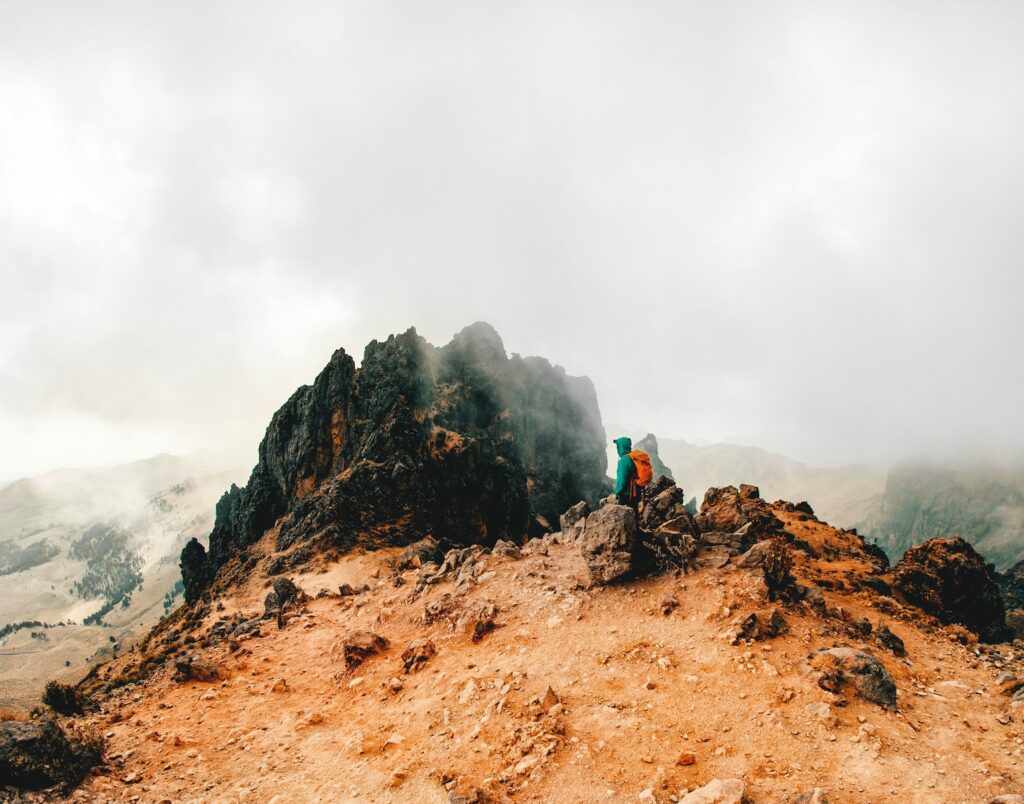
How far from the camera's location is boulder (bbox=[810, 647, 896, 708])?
8703 millimetres

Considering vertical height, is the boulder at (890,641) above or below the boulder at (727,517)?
below

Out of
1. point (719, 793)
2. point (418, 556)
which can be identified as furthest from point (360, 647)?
point (418, 556)

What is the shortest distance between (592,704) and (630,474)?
6.86m

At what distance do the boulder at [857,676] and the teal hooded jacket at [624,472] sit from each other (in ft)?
20.9

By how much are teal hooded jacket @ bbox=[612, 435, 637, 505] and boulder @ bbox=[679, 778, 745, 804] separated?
8114 mm

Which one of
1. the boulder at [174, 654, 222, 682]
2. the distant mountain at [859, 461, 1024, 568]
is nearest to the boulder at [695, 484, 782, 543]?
the boulder at [174, 654, 222, 682]

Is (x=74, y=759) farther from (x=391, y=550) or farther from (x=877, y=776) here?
(x=391, y=550)

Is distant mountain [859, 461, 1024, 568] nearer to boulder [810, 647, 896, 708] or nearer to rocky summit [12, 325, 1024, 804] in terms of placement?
rocky summit [12, 325, 1024, 804]

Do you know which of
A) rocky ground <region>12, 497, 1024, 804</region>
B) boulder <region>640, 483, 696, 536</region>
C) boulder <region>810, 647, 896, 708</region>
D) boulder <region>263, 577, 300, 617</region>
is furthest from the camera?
boulder <region>263, 577, 300, 617</region>

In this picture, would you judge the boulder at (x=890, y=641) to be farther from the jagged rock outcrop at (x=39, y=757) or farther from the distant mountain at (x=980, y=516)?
the distant mountain at (x=980, y=516)

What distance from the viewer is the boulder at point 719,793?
6.46 metres

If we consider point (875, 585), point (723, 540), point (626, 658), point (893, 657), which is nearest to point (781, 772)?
Answer: point (626, 658)

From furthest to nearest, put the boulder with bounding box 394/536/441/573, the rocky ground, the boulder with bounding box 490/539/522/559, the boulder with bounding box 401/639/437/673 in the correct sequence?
the boulder with bounding box 394/536/441/573 → the boulder with bounding box 490/539/522/559 → the boulder with bounding box 401/639/437/673 → the rocky ground

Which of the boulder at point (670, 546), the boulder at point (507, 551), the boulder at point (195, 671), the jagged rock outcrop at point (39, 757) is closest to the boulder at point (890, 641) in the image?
the boulder at point (670, 546)
